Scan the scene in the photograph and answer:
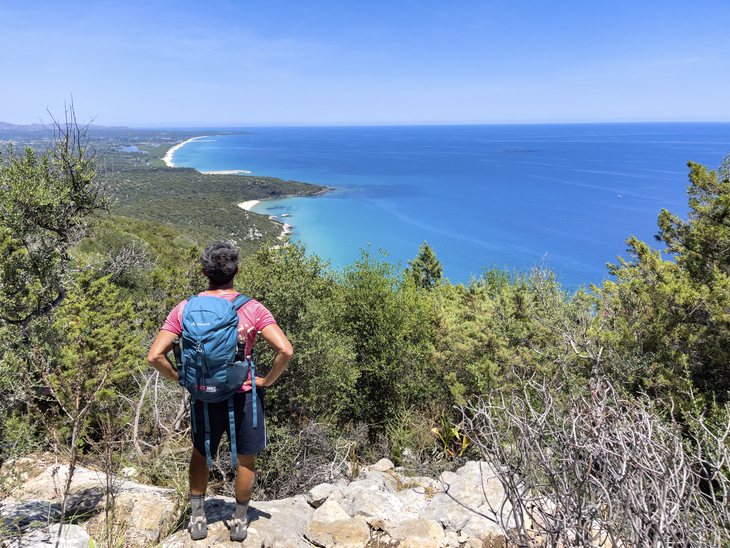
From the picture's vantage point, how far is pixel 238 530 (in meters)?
3.05

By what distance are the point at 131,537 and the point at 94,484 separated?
1384 millimetres

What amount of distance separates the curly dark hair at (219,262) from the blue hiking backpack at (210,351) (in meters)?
0.23

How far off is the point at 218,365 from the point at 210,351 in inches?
4.5

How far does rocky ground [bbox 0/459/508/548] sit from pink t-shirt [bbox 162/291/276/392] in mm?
1135

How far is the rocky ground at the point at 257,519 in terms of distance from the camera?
120 inches

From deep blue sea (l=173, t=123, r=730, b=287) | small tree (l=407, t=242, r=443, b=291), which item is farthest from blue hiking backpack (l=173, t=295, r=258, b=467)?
deep blue sea (l=173, t=123, r=730, b=287)

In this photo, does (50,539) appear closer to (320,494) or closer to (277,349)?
(277,349)

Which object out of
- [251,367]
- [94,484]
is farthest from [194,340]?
[94,484]

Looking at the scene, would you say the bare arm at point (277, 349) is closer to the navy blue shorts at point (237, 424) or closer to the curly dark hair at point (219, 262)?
the navy blue shorts at point (237, 424)

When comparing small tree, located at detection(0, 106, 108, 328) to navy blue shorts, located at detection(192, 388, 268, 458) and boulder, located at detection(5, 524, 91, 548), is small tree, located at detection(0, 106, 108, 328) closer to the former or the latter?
boulder, located at detection(5, 524, 91, 548)

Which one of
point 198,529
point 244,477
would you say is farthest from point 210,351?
point 198,529

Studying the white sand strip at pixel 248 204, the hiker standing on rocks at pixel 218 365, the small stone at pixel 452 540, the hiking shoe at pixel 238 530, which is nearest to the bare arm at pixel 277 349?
the hiker standing on rocks at pixel 218 365

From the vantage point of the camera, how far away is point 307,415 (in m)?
7.82

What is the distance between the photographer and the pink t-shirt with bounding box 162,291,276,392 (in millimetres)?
2850
